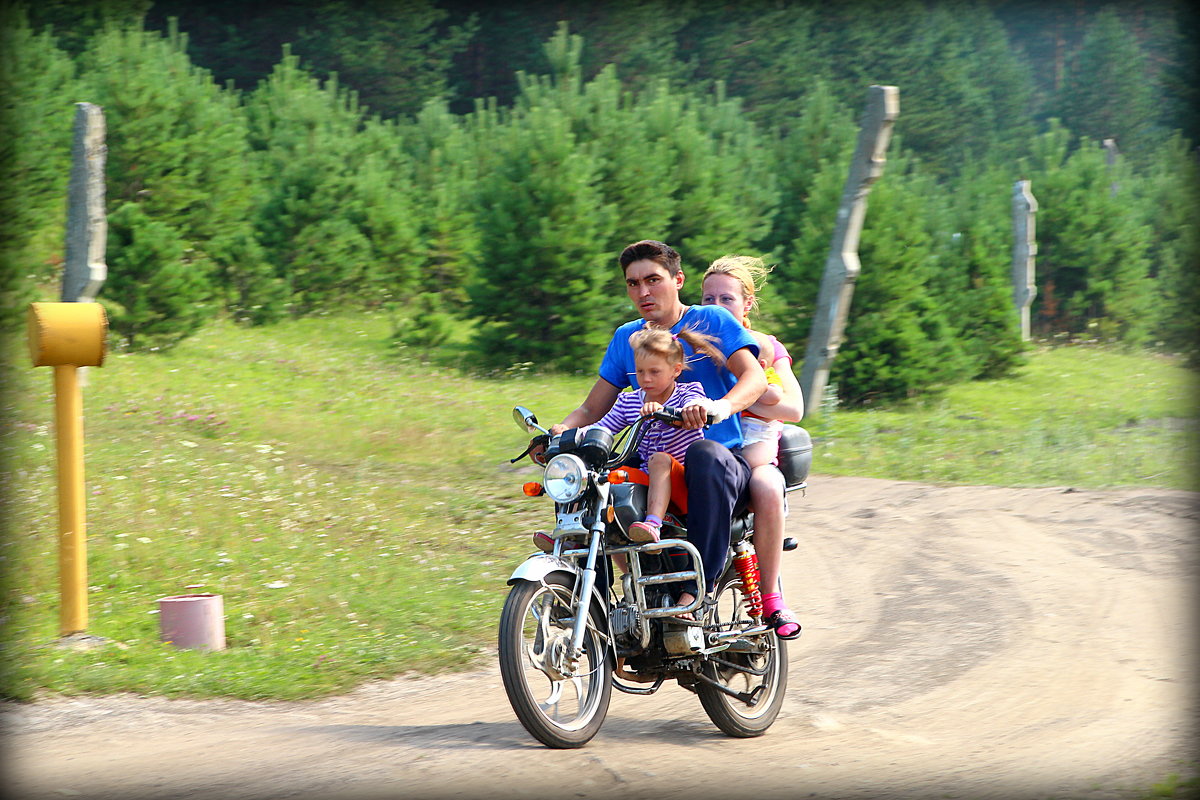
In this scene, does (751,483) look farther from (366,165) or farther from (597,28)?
(597,28)

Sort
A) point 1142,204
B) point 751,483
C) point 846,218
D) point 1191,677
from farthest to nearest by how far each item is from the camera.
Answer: point 1142,204
point 846,218
point 1191,677
point 751,483

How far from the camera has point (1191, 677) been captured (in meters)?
5.87

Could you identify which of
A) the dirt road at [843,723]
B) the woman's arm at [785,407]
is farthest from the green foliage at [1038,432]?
the woman's arm at [785,407]

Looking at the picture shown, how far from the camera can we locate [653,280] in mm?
5082

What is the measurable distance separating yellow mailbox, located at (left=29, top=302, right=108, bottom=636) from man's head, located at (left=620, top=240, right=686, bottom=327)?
3.20 metres

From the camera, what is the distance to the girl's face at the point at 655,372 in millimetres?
4797

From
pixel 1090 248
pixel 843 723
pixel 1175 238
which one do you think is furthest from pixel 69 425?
pixel 1175 238

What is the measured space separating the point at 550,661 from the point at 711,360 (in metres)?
1.42

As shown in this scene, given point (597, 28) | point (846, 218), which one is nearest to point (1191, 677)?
point (846, 218)

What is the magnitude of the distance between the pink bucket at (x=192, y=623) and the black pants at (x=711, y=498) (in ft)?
10.3

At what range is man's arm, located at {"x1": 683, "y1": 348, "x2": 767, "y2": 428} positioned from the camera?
4828 mm

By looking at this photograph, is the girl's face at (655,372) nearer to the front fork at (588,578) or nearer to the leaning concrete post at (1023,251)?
the front fork at (588,578)

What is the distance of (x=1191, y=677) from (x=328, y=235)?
18825 millimetres

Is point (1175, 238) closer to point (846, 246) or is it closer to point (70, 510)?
point (846, 246)
